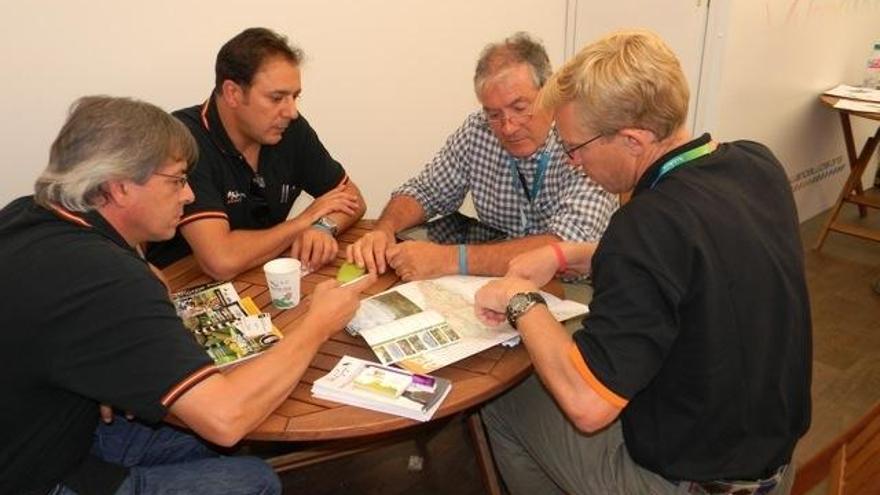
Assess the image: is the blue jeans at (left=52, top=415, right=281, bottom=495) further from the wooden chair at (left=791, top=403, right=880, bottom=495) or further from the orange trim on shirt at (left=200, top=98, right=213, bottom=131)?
the wooden chair at (left=791, top=403, right=880, bottom=495)


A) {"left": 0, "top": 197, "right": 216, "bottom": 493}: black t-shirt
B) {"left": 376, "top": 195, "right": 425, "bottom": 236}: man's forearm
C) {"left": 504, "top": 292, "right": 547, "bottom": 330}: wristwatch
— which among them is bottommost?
{"left": 376, "top": 195, "right": 425, "bottom": 236}: man's forearm

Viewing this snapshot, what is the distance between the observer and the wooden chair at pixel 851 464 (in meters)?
1.31

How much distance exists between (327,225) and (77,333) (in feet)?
3.32

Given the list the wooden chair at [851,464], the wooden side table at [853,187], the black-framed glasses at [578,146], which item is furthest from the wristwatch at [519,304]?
the wooden side table at [853,187]

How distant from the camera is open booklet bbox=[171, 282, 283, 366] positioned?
146 cm

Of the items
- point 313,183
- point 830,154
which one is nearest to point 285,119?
point 313,183

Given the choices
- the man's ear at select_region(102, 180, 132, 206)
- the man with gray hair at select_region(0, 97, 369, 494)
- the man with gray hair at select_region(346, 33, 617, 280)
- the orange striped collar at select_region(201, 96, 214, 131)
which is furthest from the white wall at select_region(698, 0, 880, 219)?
the man's ear at select_region(102, 180, 132, 206)

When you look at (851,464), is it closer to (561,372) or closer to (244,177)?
(561,372)

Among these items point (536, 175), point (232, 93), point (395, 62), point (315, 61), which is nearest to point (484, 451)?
point (536, 175)

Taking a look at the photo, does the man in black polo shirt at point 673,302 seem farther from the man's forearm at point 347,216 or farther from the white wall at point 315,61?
the white wall at point 315,61

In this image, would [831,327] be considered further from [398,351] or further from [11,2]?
[11,2]

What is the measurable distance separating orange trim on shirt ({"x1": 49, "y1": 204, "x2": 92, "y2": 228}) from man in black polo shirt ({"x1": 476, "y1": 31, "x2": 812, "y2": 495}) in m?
0.82

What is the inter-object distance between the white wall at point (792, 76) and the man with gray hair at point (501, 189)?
1845 millimetres

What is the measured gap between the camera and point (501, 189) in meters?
2.34
